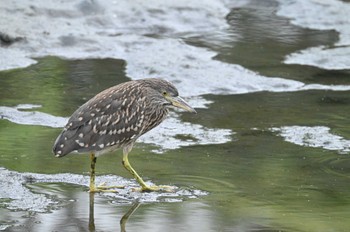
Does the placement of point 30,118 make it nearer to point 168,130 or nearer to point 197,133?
point 168,130

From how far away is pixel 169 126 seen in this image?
10469 millimetres

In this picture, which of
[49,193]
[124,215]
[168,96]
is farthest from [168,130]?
[124,215]

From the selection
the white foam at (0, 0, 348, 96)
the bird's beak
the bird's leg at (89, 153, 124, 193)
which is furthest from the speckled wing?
the white foam at (0, 0, 348, 96)

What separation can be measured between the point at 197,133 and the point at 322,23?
20.6 feet

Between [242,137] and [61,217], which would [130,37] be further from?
[61,217]

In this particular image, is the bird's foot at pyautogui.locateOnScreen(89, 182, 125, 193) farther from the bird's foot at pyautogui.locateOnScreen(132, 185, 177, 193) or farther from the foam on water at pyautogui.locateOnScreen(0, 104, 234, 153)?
the foam on water at pyautogui.locateOnScreen(0, 104, 234, 153)

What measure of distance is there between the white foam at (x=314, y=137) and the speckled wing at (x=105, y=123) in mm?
1959

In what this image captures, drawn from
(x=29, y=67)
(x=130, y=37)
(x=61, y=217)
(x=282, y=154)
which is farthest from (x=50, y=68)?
(x=61, y=217)

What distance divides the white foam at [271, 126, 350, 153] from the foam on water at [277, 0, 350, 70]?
9.47ft

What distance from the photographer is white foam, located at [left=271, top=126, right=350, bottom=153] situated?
387 inches

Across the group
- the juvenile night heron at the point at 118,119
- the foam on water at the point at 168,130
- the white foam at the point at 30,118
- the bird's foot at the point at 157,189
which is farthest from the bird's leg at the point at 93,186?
the white foam at the point at 30,118

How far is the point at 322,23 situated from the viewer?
1598 centimetres

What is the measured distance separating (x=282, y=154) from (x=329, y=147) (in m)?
0.50

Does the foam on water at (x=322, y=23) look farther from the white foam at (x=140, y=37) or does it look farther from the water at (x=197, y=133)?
the white foam at (x=140, y=37)
